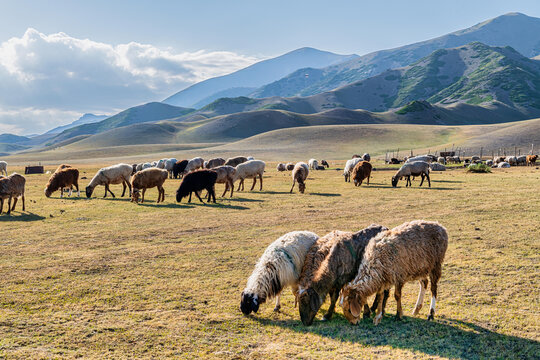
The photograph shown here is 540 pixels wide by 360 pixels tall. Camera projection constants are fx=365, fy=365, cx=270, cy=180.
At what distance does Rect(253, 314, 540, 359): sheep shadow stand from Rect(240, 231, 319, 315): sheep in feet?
1.54

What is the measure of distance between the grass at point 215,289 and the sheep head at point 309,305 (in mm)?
194

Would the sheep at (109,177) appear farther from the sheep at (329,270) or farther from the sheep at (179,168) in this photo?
the sheep at (329,270)

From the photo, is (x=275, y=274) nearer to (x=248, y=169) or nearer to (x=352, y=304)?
(x=352, y=304)

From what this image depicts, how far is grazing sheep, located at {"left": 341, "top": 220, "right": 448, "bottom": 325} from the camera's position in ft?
24.2

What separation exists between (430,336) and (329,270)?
7.35 feet

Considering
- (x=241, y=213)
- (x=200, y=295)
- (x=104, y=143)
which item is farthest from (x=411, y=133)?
(x=104, y=143)

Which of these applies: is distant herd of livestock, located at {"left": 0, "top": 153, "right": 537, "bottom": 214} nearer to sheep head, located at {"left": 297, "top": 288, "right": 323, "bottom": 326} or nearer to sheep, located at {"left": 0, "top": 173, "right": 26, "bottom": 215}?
sheep, located at {"left": 0, "top": 173, "right": 26, "bottom": 215}

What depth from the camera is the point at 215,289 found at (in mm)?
9492

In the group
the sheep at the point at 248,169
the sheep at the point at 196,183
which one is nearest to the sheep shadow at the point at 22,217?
the sheep at the point at 196,183

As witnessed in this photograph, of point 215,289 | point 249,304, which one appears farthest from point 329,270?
point 215,289

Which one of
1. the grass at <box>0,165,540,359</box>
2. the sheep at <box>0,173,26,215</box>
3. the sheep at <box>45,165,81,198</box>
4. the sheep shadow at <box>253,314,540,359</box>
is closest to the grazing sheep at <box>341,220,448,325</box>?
the sheep shadow at <box>253,314,540,359</box>

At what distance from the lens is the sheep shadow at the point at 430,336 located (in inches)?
252

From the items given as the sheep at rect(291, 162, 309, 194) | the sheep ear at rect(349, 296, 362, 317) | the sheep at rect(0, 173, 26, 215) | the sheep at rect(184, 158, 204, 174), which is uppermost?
the sheep at rect(184, 158, 204, 174)

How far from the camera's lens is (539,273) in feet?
32.1
